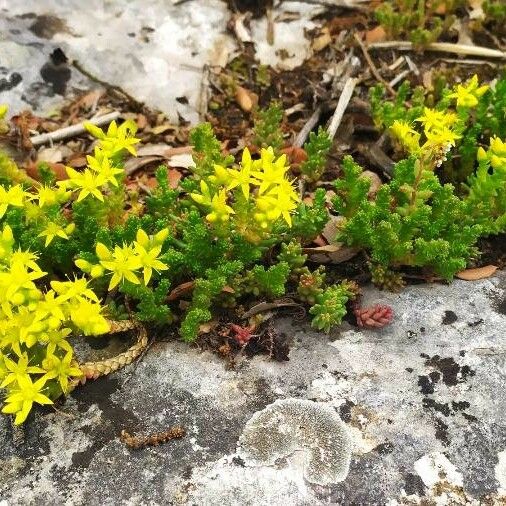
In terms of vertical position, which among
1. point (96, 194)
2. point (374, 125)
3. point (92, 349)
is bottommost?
point (92, 349)

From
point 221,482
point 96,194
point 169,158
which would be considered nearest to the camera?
point 221,482

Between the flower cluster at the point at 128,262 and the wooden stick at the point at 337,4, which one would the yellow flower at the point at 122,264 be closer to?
the flower cluster at the point at 128,262

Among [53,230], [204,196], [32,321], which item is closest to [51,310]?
[32,321]

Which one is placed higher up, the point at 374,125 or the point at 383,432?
the point at 374,125

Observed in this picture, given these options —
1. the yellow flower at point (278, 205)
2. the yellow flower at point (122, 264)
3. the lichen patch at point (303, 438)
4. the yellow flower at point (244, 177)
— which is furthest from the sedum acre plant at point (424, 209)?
the yellow flower at point (122, 264)

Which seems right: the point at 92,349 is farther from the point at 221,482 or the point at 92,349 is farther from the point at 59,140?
the point at 59,140

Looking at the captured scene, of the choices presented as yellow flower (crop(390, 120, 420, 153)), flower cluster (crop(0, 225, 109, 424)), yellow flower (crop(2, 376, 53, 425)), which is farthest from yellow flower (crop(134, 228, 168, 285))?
yellow flower (crop(390, 120, 420, 153))

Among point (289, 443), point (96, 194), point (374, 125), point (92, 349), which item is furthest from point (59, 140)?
point (289, 443)
